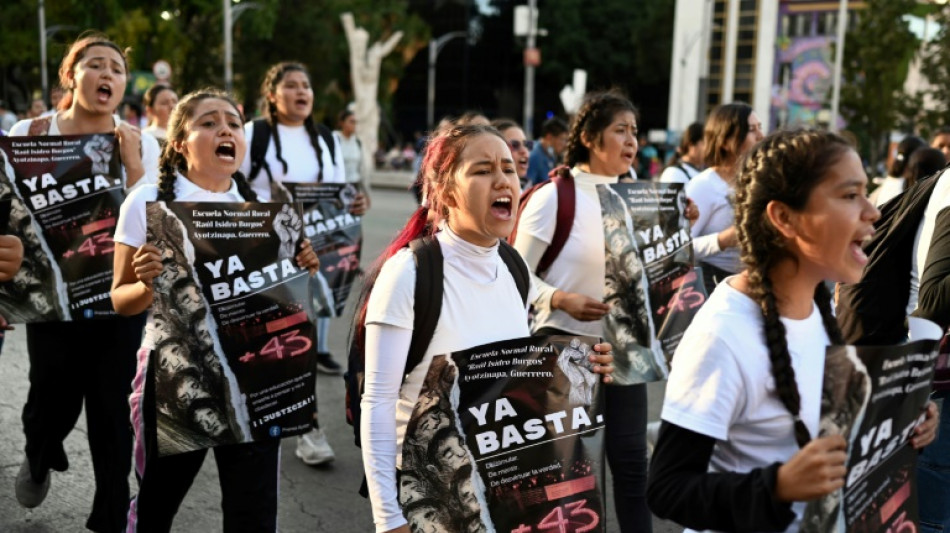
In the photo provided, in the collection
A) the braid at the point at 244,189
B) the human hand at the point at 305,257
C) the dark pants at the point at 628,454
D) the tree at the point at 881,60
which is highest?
the tree at the point at 881,60

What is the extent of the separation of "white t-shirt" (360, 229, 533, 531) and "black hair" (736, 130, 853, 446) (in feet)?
2.50

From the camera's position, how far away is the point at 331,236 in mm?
6082

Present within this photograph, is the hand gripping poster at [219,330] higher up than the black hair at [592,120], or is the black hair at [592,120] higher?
the black hair at [592,120]

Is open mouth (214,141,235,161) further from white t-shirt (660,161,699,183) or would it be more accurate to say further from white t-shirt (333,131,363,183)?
white t-shirt (333,131,363,183)

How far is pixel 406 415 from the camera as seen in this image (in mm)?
2680

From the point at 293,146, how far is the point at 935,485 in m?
3.79

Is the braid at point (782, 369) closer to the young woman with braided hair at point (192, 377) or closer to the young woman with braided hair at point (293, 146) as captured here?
the young woman with braided hair at point (192, 377)

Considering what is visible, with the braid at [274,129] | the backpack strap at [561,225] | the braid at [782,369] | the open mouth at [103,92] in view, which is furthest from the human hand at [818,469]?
the braid at [274,129]

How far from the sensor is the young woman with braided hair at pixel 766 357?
1.97 metres

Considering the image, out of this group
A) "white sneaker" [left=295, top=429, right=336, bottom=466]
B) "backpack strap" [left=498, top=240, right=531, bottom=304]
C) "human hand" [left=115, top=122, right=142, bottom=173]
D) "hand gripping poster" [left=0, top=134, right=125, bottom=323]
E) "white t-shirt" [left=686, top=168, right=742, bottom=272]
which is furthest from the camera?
"white sneaker" [left=295, top=429, right=336, bottom=466]

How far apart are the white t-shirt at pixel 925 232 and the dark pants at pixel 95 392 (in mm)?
2986

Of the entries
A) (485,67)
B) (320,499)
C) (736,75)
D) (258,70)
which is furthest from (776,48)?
(320,499)

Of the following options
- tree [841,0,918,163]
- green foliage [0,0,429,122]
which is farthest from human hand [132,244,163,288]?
tree [841,0,918,163]

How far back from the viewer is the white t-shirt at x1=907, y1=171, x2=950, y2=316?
3.05 m
